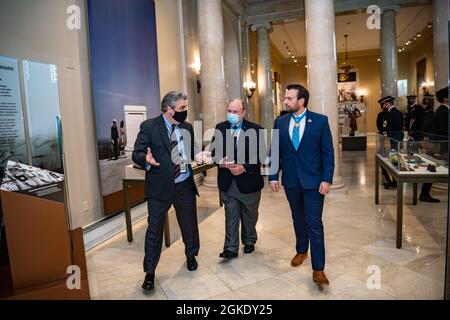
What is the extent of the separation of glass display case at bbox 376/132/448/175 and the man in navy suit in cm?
151

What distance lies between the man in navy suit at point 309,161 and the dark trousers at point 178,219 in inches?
38.5

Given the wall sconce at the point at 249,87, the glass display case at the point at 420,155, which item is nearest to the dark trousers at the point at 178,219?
the glass display case at the point at 420,155

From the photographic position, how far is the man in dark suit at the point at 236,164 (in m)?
3.64

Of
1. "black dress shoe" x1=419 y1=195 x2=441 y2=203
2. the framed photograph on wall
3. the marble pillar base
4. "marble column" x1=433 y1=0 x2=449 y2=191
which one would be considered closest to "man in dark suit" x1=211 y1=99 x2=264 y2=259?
"black dress shoe" x1=419 y1=195 x2=441 y2=203

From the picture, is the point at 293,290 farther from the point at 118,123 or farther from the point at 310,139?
the point at 118,123

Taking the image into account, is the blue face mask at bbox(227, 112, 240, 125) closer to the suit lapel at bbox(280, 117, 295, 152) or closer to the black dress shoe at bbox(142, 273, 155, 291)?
the suit lapel at bbox(280, 117, 295, 152)

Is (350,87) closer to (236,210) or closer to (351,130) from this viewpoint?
(351,130)

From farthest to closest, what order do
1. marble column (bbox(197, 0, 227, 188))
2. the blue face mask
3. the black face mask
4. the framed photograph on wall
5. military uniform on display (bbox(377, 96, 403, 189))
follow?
the framed photograph on wall, marble column (bbox(197, 0, 227, 188)), military uniform on display (bbox(377, 96, 403, 189)), the blue face mask, the black face mask

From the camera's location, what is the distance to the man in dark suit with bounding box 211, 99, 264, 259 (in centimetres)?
364

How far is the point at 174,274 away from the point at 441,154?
3.26 meters

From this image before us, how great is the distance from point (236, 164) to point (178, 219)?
809 millimetres

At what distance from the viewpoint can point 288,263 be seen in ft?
12.2

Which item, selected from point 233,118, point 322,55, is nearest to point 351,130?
point 322,55

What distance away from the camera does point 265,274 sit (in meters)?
3.50
